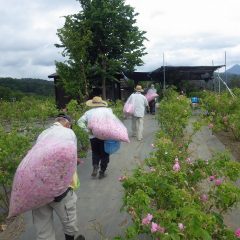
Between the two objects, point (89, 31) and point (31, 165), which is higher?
point (89, 31)

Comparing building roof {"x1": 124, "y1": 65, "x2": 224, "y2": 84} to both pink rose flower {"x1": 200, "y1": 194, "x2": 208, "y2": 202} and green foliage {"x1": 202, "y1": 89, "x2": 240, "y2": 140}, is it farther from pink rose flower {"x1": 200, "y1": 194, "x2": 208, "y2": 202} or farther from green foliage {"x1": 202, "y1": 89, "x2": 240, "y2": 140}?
pink rose flower {"x1": 200, "y1": 194, "x2": 208, "y2": 202}

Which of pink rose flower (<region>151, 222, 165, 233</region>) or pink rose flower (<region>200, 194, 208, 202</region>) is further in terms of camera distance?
pink rose flower (<region>200, 194, 208, 202</region>)

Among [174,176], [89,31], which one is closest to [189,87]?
[89,31]

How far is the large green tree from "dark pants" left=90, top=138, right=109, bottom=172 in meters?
15.9

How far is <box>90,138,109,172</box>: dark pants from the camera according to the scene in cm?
826

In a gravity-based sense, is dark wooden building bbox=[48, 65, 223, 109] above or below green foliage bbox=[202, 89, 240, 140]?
above

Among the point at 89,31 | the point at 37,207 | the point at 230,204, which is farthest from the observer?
the point at 89,31

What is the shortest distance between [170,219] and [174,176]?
997 mm

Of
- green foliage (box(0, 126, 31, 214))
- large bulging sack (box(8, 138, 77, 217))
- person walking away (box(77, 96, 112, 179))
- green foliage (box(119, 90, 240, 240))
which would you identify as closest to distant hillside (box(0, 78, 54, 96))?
person walking away (box(77, 96, 112, 179))

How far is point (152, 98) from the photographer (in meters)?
20.6

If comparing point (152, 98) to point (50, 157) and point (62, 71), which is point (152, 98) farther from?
point (50, 157)

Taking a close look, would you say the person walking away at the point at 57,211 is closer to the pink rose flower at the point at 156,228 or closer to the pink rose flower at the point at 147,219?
the pink rose flower at the point at 147,219

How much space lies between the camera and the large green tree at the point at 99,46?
24359mm

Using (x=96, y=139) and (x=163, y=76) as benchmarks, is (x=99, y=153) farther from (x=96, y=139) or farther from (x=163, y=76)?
(x=163, y=76)
